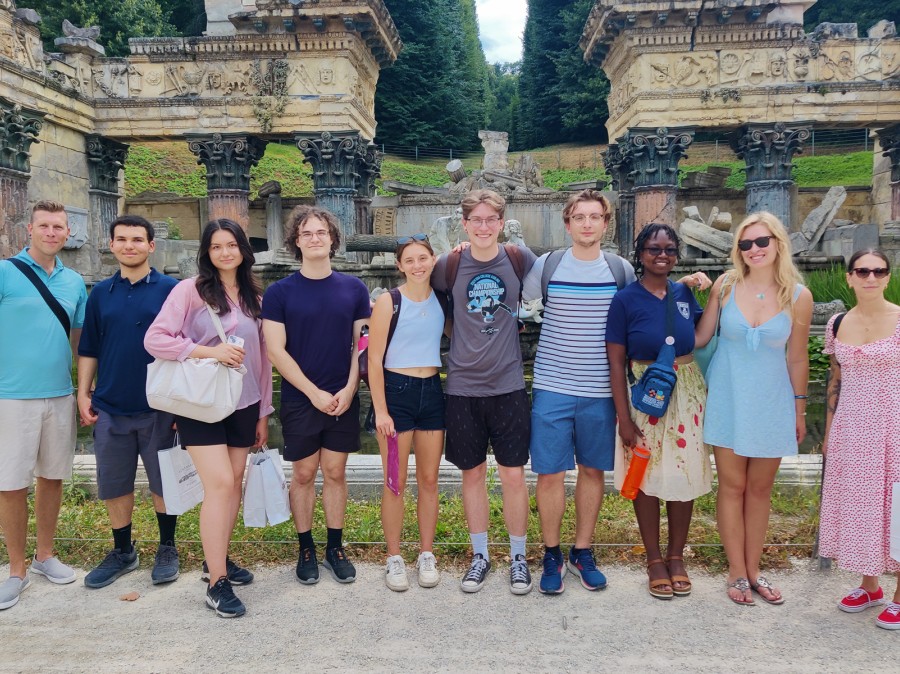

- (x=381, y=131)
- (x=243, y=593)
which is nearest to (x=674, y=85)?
(x=243, y=593)

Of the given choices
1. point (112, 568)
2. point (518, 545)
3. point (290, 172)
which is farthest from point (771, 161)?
point (290, 172)

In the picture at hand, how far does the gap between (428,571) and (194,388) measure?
4.91 feet

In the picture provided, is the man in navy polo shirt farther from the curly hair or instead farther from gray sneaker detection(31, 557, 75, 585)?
the curly hair

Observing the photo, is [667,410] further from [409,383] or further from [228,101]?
[228,101]

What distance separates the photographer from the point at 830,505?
3096mm

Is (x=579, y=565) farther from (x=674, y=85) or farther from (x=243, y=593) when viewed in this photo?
(x=674, y=85)

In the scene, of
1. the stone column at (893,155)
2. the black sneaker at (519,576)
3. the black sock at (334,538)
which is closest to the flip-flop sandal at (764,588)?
the black sneaker at (519,576)

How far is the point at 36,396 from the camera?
11.0 feet

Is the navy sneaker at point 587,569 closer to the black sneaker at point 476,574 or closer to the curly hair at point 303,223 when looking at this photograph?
the black sneaker at point 476,574

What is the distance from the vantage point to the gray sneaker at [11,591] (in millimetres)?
3182

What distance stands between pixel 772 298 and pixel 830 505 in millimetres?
1026

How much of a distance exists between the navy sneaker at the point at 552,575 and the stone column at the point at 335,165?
1335 centimetres

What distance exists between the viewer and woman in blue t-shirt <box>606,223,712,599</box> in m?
Result: 3.14

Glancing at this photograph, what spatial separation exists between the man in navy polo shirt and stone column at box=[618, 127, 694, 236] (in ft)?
48.7
